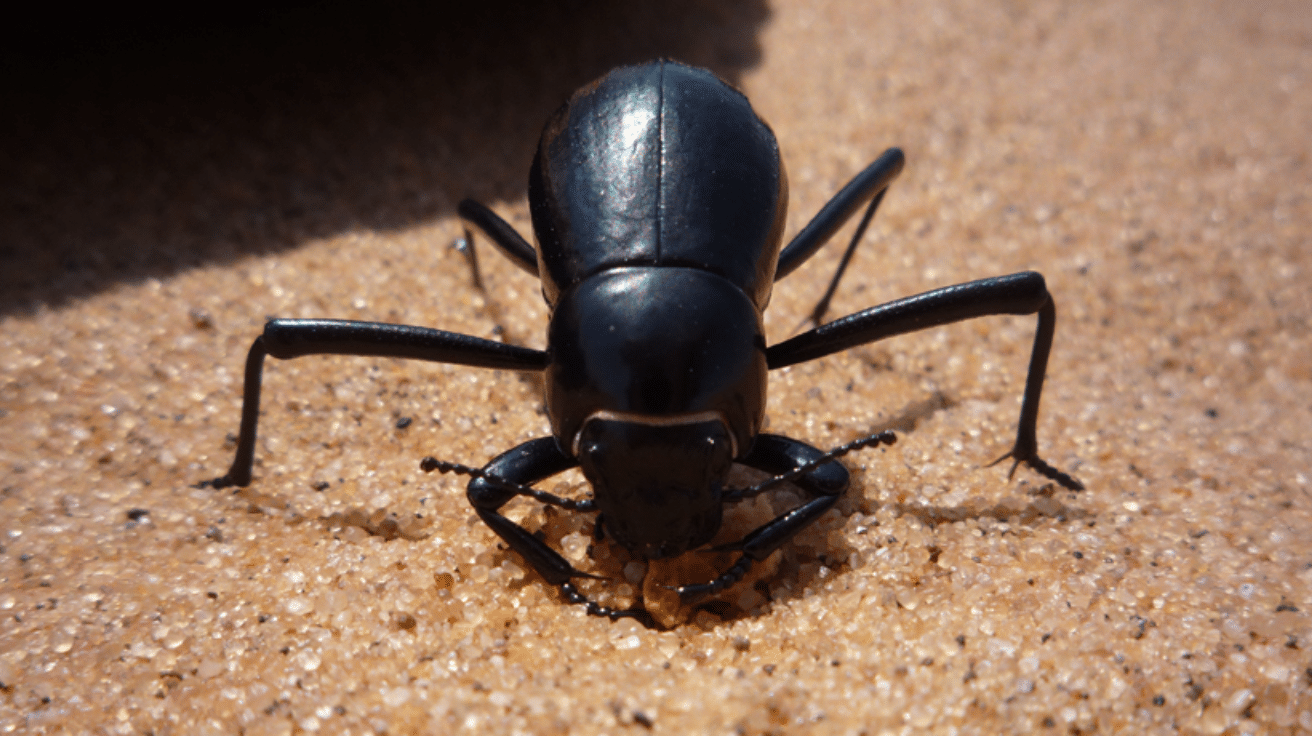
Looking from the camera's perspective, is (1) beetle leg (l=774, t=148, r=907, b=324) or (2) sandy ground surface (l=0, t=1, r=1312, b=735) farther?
(1) beetle leg (l=774, t=148, r=907, b=324)

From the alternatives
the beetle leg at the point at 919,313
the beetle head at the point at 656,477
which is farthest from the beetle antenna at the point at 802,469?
the beetle leg at the point at 919,313

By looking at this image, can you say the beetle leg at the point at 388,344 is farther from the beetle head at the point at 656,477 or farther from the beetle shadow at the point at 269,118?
the beetle shadow at the point at 269,118

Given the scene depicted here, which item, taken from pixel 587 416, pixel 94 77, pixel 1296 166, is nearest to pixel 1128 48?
pixel 1296 166

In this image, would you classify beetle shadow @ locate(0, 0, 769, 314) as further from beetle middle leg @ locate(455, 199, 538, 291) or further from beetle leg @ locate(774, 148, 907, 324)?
beetle leg @ locate(774, 148, 907, 324)

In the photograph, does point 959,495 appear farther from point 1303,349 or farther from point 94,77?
point 94,77

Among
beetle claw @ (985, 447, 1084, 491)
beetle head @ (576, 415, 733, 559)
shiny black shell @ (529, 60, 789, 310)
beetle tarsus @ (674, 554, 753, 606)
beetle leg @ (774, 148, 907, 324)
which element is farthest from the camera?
beetle leg @ (774, 148, 907, 324)

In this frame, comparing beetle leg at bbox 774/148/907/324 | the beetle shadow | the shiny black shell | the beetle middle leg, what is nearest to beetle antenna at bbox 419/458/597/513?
the shiny black shell

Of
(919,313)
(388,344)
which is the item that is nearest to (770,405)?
(919,313)
